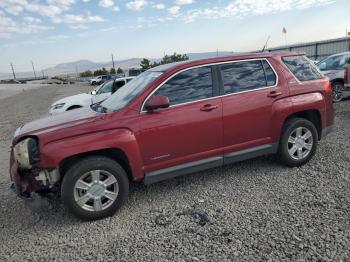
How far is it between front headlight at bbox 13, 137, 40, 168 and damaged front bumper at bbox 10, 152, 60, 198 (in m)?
0.10

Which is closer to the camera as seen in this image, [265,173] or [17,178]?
[17,178]

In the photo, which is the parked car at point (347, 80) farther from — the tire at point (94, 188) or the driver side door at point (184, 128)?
the tire at point (94, 188)

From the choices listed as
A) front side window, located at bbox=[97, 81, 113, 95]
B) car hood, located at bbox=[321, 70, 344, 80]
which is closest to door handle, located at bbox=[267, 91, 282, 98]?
car hood, located at bbox=[321, 70, 344, 80]

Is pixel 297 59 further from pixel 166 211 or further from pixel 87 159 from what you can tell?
pixel 87 159

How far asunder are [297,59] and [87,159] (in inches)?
138

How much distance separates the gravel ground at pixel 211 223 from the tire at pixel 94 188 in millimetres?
167

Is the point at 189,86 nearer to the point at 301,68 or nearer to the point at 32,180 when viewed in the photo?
the point at 301,68

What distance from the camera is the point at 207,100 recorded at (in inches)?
173

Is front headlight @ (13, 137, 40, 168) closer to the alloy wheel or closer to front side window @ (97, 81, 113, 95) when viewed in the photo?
the alloy wheel

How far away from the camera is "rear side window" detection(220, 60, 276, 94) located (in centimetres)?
459

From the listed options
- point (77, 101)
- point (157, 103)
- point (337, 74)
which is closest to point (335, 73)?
point (337, 74)

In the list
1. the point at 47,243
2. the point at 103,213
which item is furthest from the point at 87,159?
the point at 47,243

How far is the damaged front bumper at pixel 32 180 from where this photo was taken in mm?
3834

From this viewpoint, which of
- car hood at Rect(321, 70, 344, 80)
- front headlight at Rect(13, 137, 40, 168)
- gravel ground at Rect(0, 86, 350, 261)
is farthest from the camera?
car hood at Rect(321, 70, 344, 80)
